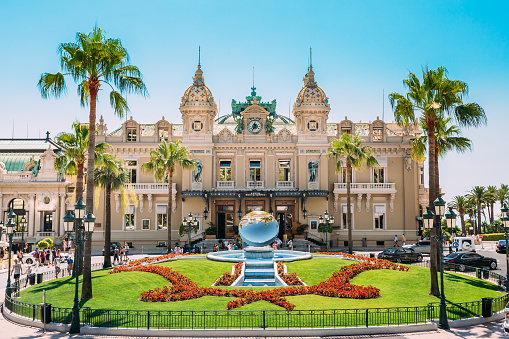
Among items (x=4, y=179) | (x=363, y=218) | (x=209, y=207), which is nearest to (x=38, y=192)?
(x=4, y=179)

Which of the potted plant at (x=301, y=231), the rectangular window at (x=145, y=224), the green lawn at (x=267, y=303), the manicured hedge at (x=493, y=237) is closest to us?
the green lawn at (x=267, y=303)

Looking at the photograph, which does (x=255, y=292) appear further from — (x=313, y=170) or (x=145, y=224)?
(x=145, y=224)

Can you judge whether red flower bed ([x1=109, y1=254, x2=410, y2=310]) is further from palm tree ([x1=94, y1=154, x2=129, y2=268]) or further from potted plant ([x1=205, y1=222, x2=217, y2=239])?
potted plant ([x1=205, y1=222, x2=217, y2=239])

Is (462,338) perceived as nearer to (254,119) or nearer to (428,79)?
(428,79)

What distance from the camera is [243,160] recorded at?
56.3 m

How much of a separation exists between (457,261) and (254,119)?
27931mm

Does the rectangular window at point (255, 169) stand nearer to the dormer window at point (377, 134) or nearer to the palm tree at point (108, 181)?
the dormer window at point (377, 134)

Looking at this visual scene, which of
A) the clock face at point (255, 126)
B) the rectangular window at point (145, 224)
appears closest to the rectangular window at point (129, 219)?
the rectangular window at point (145, 224)

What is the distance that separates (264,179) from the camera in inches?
2213

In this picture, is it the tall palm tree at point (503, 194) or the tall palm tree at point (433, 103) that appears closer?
the tall palm tree at point (433, 103)

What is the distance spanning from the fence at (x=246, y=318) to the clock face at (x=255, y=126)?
37024 millimetres

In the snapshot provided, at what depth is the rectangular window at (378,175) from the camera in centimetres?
5734

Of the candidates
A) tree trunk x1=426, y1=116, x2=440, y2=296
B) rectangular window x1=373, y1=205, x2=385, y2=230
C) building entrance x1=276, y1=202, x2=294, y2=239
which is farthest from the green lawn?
rectangular window x1=373, y1=205, x2=385, y2=230

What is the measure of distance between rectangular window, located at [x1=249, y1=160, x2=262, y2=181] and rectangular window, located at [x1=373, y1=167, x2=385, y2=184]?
13335 millimetres
